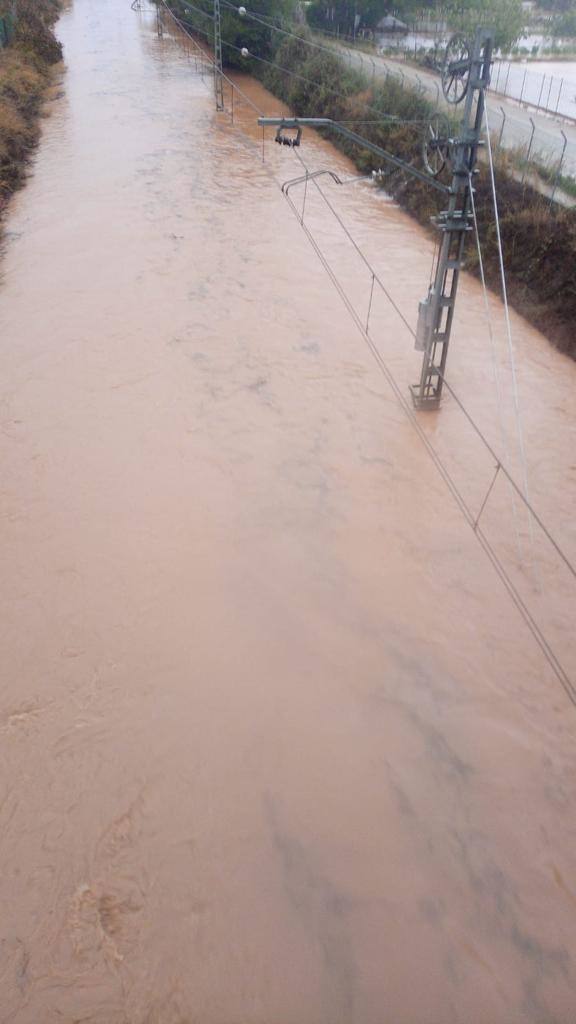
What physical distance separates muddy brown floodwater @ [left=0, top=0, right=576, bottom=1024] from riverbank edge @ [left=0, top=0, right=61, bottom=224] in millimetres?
10694

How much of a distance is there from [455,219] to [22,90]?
29.0 metres

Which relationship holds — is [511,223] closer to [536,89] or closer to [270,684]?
[270,684]

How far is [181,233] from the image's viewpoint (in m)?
20.2

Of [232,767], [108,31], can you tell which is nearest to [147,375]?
[232,767]

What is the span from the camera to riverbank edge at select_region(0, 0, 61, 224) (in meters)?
24.0

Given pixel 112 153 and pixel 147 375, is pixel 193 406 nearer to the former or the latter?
pixel 147 375

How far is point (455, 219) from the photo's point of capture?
10430 millimetres

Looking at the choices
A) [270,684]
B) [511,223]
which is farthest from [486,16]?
[270,684]

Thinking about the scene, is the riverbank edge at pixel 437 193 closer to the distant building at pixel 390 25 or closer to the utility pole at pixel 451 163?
the utility pole at pixel 451 163

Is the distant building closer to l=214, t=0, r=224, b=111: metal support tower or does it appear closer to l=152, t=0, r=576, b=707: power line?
l=214, t=0, r=224, b=111: metal support tower

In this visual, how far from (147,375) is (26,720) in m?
7.84

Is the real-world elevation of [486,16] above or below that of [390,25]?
above

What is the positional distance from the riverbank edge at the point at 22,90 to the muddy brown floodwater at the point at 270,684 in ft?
35.1

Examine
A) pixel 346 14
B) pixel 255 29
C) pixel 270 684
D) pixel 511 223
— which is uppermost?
pixel 346 14
